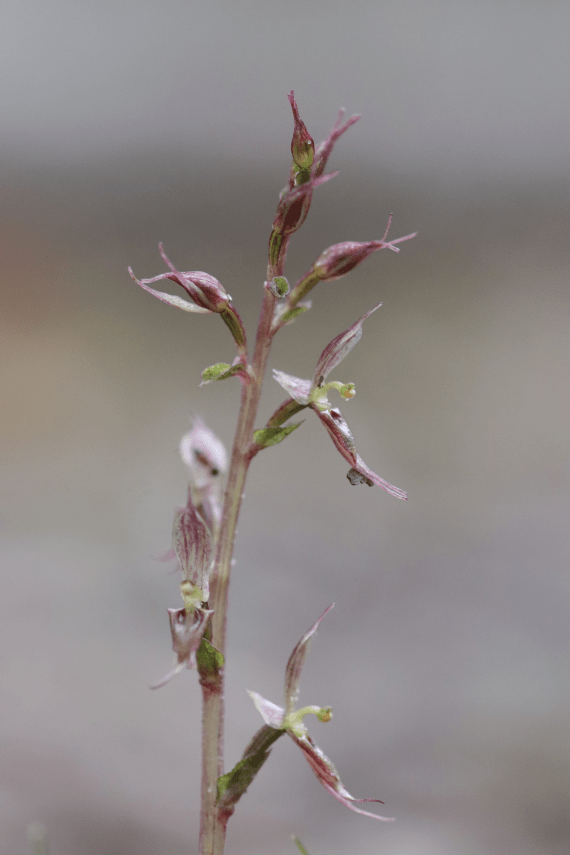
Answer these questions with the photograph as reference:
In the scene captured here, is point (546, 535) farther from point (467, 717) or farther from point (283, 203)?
point (283, 203)

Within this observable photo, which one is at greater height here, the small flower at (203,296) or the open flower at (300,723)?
the small flower at (203,296)

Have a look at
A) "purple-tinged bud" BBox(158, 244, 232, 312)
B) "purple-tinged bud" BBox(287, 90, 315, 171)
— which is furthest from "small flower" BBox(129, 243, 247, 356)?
"purple-tinged bud" BBox(287, 90, 315, 171)

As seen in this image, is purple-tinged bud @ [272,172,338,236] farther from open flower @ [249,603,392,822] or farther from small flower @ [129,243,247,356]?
open flower @ [249,603,392,822]

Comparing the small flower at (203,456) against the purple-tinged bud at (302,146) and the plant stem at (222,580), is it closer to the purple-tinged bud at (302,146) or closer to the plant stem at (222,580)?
the plant stem at (222,580)

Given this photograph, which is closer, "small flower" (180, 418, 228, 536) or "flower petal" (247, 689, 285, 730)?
"small flower" (180, 418, 228, 536)

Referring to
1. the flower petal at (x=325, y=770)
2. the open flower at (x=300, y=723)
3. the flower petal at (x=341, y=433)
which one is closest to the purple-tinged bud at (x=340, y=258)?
the flower petal at (x=341, y=433)

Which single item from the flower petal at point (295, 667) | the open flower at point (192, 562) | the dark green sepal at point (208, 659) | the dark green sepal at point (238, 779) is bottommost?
the dark green sepal at point (238, 779)

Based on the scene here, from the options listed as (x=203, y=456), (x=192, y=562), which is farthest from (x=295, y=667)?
(x=203, y=456)

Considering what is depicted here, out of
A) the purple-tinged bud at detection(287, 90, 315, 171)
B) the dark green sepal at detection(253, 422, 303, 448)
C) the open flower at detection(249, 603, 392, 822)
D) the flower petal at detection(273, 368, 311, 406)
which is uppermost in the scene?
the purple-tinged bud at detection(287, 90, 315, 171)

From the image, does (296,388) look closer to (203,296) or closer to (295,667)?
(203,296)
